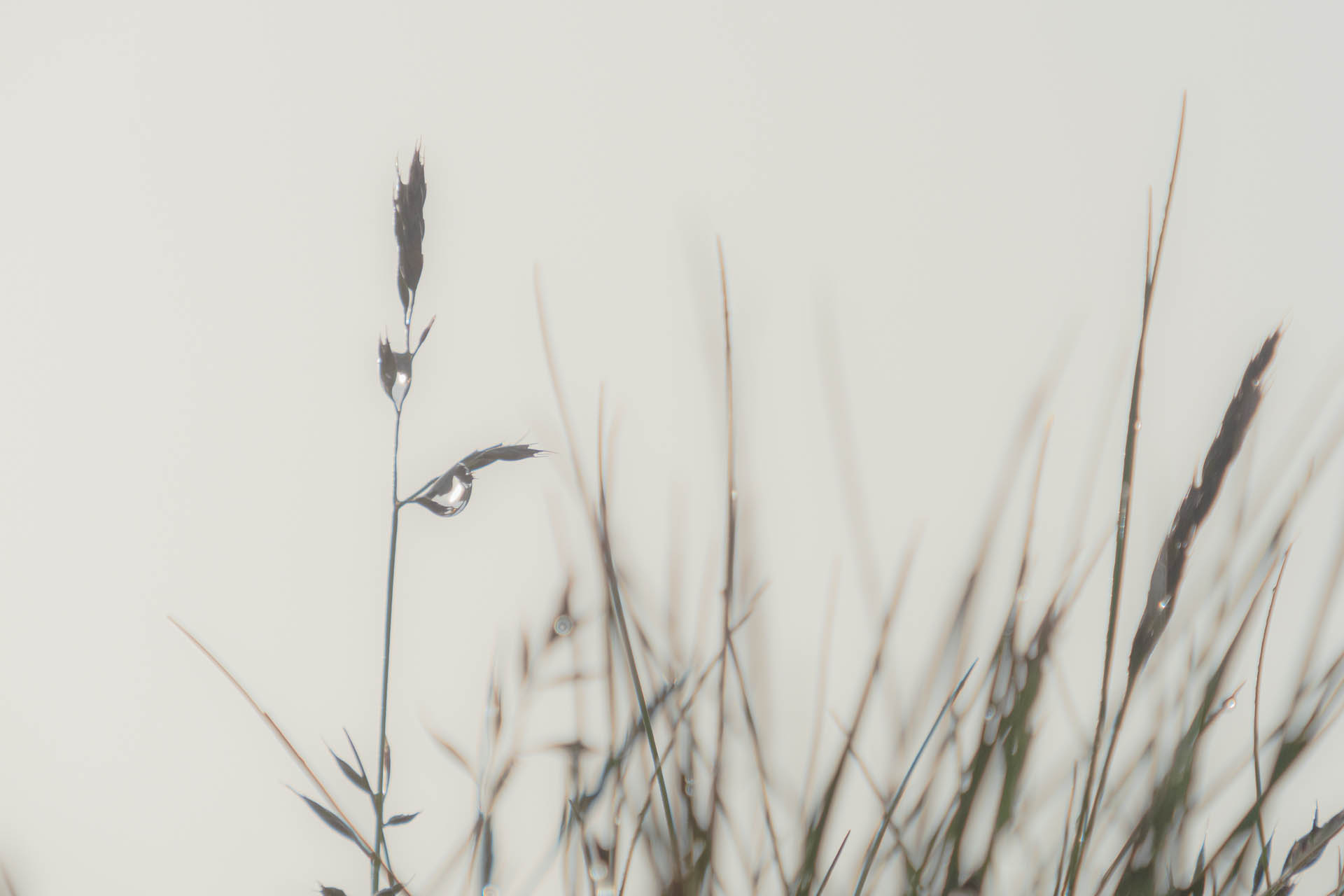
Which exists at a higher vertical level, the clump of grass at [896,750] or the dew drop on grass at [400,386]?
the dew drop on grass at [400,386]

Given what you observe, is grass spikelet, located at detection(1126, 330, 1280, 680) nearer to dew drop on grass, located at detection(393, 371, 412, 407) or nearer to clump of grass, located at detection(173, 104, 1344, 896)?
clump of grass, located at detection(173, 104, 1344, 896)

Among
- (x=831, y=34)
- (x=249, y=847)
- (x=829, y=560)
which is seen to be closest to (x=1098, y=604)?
(x=829, y=560)

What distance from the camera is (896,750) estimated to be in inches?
11.3

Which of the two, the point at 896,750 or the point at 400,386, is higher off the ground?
the point at 400,386

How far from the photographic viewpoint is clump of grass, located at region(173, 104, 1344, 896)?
0.60ft

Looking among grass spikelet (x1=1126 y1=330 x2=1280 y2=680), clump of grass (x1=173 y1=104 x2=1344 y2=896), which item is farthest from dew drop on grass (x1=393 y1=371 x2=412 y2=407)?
grass spikelet (x1=1126 y1=330 x2=1280 y2=680)

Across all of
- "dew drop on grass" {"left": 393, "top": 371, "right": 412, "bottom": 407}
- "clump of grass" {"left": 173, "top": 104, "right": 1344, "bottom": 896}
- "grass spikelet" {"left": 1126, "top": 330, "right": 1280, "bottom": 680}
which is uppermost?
"dew drop on grass" {"left": 393, "top": 371, "right": 412, "bottom": 407}

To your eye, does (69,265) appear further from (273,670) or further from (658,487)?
(658,487)

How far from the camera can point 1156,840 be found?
225mm

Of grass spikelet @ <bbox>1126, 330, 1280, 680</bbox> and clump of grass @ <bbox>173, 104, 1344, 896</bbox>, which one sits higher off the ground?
grass spikelet @ <bbox>1126, 330, 1280, 680</bbox>

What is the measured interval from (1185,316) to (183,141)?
0.70 m

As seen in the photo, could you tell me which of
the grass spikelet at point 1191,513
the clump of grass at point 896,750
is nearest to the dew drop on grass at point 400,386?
the clump of grass at point 896,750

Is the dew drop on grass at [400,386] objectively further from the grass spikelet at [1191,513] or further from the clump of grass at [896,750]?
the grass spikelet at [1191,513]

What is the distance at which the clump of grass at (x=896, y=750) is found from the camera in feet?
0.60
